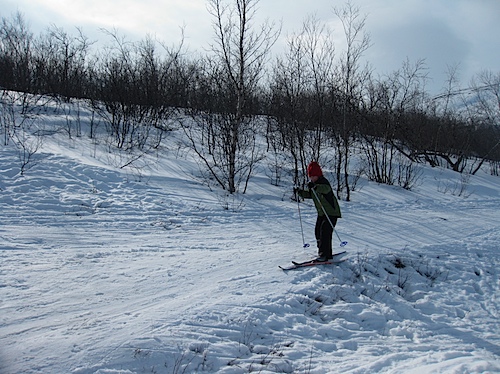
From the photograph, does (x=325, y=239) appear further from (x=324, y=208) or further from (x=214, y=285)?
(x=214, y=285)

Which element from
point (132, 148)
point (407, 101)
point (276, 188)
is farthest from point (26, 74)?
point (407, 101)

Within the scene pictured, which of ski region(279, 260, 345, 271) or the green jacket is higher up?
the green jacket

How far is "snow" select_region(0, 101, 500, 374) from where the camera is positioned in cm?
421

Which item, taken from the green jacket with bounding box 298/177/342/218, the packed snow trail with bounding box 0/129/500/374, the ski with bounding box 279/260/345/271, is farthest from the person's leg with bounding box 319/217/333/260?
the packed snow trail with bounding box 0/129/500/374

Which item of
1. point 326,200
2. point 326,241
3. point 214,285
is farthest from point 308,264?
point 214,285

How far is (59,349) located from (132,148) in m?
11.4

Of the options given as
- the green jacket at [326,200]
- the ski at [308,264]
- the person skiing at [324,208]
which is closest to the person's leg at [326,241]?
the person skiing at [324,208]

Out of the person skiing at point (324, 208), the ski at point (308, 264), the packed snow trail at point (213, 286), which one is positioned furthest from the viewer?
the person skiing at point (324, 208)

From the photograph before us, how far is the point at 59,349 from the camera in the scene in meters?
3.84

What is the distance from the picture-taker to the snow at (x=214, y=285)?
4207 millimetres

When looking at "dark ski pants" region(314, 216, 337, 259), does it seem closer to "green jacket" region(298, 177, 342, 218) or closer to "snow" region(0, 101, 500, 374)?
"green jacket" region(298, 177, 342, 218)

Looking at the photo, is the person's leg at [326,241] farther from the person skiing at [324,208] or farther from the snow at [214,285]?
the snow at [214,285]

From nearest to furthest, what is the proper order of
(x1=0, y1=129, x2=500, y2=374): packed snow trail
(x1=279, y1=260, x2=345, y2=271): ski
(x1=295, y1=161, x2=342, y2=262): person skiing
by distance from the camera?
(x1=0, y1=129, x2=500, y2=374): packed snow trail → (x1=279, y1=260, x2=345, y2=271): ski → (x1=295, y1=161, x2=342, y2=262): person skiing

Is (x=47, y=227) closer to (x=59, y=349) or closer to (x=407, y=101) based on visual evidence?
(x=59, y=349)
